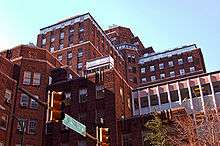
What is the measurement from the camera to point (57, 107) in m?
11.8

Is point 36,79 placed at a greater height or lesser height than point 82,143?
greater

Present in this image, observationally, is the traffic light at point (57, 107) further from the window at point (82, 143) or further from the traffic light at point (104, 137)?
the window at point (82, 143)

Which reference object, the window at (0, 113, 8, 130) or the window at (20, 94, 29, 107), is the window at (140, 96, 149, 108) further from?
the window at (0, 113, 8, 130)

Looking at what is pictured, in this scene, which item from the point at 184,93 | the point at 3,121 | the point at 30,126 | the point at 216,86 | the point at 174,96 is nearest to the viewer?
the point at 3,121

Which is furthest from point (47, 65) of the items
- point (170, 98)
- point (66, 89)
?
point (170, 98)

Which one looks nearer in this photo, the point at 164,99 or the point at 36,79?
the point at 36,79

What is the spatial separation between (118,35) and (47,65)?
2529 inches

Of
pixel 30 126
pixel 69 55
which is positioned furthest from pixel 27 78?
pixel 69 55

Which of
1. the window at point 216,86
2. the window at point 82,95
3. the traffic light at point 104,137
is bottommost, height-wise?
the traffic light at point 104,137

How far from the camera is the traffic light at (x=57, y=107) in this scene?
11695 millimetres

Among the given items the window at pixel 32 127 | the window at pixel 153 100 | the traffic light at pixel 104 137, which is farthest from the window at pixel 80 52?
the traffic light at pixel 104 137

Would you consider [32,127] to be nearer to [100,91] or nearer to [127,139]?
[100,91]

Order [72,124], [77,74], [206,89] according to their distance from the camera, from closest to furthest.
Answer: [72,124], [206,89], [77,74]

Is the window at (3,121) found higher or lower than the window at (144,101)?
lower
